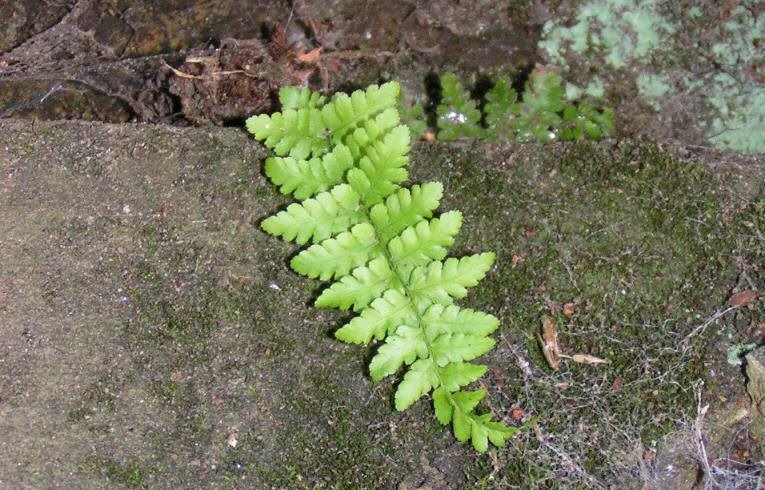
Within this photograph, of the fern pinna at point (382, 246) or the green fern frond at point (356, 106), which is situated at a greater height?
the green fern frond at point (356, 106)

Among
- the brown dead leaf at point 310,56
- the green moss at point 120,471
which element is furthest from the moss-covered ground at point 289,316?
the brown dead leaf at point 310,56

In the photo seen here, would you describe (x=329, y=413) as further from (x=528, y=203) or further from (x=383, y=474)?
(x=528, y=203)

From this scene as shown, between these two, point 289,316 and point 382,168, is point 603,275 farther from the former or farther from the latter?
point 289,316

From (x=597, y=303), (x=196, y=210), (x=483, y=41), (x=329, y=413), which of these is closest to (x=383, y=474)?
(x=329, y=413)

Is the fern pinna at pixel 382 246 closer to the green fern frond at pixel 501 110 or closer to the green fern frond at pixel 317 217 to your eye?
the green fern frond at pixel 317 217

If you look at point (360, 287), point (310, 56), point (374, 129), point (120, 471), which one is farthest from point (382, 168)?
point (120, 471)
